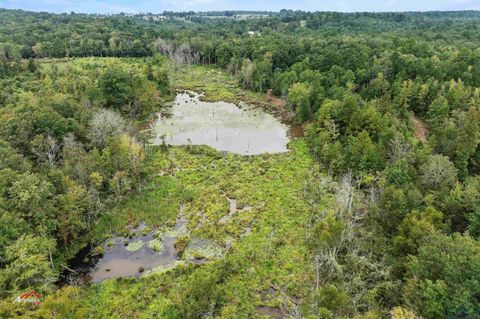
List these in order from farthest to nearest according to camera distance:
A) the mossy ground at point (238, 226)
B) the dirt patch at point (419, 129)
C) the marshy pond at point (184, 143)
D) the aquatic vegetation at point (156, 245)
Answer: the dirt patch at point (419, 129), the aquatic vegetation at point (156, 245), the marshy pond at point (184, 143), the mossy ground at point (238, 226)

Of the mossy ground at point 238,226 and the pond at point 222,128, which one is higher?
the pond at point 222,128

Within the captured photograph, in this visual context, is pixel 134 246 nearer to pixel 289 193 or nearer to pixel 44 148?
pixel 44 148

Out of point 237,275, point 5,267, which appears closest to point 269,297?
point 237,275

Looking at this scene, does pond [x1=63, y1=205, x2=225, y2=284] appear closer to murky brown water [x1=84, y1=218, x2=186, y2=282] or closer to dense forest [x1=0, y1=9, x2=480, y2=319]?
murky brown water [x1=84, y1=218, x2=186, y2=282]

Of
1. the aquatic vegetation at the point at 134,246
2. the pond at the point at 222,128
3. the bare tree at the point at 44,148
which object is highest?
the bare tree at the point at 44,148

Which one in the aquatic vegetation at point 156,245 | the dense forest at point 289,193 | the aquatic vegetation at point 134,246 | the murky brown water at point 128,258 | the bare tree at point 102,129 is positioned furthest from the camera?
the bare tree at point 102,129

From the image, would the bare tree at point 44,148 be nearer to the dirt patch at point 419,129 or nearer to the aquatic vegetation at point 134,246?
the aquatic vegetation at point 134,246

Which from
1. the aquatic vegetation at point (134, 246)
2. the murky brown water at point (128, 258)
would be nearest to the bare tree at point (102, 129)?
the murky brown water at point (128, 258)
